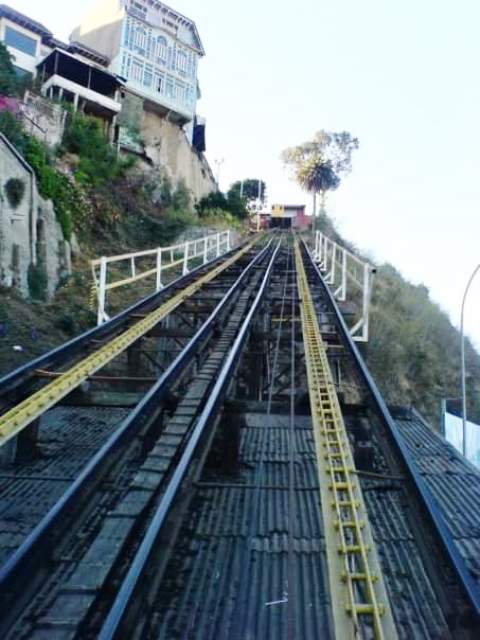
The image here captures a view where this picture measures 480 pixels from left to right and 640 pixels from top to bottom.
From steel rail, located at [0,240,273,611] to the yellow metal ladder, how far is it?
57.6 inches

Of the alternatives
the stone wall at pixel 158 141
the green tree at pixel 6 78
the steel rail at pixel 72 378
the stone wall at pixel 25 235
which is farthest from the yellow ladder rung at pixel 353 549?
the stone wall at pixel 158 141

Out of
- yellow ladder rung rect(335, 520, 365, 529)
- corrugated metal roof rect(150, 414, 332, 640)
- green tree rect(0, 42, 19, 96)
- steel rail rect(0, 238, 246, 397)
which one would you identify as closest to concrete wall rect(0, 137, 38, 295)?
steel rail rect(0, 238, 246, 397)

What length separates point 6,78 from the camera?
23.8 m

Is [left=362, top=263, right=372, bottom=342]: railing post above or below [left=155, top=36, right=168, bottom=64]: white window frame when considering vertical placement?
below

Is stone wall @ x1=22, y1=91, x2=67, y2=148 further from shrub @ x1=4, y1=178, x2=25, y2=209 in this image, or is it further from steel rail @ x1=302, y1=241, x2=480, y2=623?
steel rail @ x1=302, y1=241, x2=480, y2=623

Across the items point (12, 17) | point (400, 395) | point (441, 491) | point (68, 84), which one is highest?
point (12, 17)

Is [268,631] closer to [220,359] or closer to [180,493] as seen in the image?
[180,493]

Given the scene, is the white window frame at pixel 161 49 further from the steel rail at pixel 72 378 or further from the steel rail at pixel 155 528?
the steel rail at pixel 155 528

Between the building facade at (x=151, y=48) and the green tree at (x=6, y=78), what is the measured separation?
10.4 m

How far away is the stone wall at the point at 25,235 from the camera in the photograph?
1105 centimetres

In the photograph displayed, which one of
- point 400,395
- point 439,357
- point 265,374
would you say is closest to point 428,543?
point 265,374

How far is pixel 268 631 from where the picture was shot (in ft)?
9.88

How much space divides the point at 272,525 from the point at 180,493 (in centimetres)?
135

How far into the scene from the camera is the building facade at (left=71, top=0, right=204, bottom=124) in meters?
35.9
